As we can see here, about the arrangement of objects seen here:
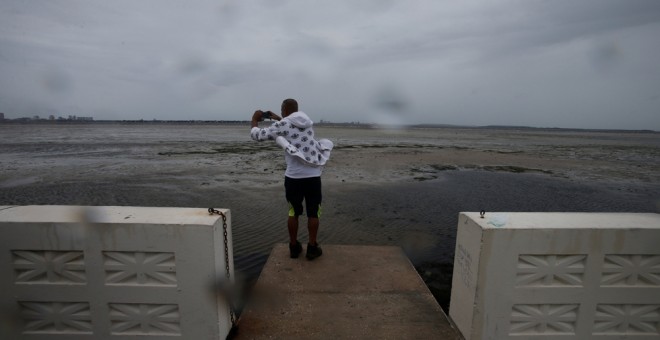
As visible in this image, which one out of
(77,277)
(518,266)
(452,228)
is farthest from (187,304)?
(452,228)

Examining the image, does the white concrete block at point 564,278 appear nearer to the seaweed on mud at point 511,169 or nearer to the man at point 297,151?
the man at point 297,151

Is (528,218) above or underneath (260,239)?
above

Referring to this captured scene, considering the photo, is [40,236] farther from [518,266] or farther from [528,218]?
[528,218]

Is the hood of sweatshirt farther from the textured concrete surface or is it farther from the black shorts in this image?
the textured concrete surface

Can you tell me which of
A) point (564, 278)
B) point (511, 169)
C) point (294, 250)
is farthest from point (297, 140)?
point (511, 169)

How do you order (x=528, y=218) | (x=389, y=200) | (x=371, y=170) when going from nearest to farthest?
(x=528, y=218) → (x=389, y=200) → (x=371, y=170)

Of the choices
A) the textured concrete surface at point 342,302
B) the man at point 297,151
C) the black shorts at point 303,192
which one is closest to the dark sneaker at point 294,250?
the textured concrete surface at point 342,302

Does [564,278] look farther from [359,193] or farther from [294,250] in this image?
[359,193]

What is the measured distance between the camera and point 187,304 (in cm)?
228

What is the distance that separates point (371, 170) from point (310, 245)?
1006cm

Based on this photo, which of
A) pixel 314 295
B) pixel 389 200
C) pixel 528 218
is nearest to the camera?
pixel 528 218

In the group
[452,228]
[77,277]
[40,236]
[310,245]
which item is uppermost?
[40,236]

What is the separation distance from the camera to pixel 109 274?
2.23 meters

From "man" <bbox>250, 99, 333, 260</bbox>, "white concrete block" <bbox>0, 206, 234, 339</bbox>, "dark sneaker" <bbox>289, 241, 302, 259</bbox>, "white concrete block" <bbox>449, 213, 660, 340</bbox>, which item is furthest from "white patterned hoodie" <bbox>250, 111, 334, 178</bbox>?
"white concrete block" <bbox>449, 213, 660, 340</bbox>
